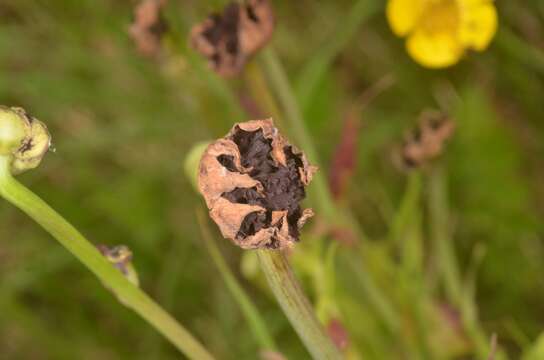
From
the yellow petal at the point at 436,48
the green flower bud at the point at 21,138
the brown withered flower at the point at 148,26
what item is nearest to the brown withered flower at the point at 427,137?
the yellow petal at the point at 436,48

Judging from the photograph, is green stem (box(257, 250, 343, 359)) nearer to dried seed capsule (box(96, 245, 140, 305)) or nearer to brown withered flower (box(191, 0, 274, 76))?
dried seed capsule (box(96, 245, 140, 305))

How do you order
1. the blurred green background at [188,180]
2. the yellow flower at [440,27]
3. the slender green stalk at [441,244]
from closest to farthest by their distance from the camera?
the yellow flower at [440,27] → the slender green stalk at [441,244] → the blurred green background at [188,180]

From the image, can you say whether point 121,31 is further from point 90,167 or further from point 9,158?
point 9,158

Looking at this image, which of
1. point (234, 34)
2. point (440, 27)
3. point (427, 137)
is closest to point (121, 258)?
point (234, 34)

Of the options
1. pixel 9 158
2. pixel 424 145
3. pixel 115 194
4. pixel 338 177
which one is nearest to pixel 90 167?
pixel 115 194

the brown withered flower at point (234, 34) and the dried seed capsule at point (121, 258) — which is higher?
the brown withered flower at point (234, 34)

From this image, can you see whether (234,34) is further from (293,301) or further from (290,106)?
(293,301)

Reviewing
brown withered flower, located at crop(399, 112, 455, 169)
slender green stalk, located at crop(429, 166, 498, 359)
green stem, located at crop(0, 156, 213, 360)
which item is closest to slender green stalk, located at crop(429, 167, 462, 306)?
slender green stalk, located at crop(429, 166, 498, 359)

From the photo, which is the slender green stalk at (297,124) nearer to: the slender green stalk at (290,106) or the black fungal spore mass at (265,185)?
the slender green stalk at (290,106)
